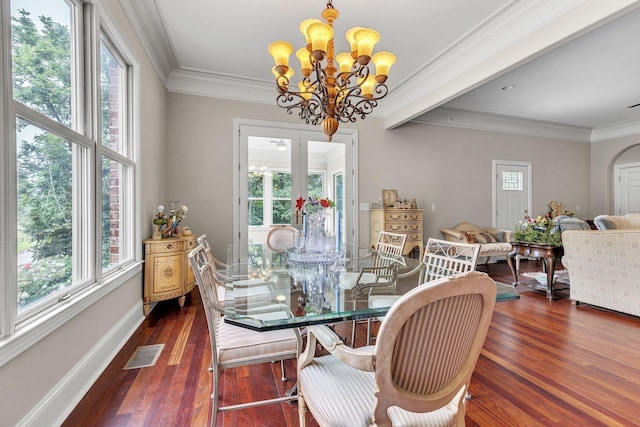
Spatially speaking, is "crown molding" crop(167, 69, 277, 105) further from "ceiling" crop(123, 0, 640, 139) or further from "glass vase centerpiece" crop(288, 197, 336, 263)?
"glass vase centerpiece" crop(288, 197, 336, 263)

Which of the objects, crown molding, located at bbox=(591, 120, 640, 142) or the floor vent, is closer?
the floor vent

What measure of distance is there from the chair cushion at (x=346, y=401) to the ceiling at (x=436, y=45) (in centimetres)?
286

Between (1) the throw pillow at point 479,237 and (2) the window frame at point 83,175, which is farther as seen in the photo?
(1) the throw pillow at point 479,237

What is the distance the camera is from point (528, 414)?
158 centimetres

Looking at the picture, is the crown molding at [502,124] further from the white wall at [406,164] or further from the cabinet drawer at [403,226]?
the cabinet drawer at [403,226]

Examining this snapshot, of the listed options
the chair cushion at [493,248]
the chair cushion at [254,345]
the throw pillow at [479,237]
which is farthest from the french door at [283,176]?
the chair cushion at [254,345]

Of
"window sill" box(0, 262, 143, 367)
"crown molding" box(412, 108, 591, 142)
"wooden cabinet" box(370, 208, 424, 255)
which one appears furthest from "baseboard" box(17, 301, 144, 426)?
"crown molding" box(412, 108, 591, 142)

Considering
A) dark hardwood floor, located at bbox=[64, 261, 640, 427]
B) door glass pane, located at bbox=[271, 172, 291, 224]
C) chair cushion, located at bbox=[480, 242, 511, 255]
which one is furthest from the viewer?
chair cushion, located at bbox=[480, 242, 511, 255]

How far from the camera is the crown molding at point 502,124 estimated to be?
537 cm

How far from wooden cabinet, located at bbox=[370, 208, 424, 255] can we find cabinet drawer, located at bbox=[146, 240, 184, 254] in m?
2.94

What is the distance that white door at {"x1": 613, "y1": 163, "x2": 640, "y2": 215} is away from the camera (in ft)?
20.7

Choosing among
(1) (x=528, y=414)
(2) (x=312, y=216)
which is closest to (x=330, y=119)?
(2) (x=312, y=216)

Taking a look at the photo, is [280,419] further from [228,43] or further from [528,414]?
[228,43]

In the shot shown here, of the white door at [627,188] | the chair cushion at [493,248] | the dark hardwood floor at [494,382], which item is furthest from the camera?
the white door at [627,188]
